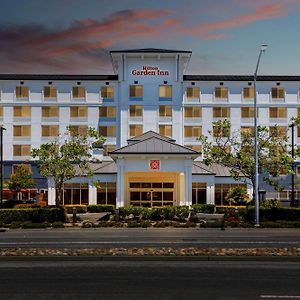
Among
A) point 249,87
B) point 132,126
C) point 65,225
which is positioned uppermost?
point 249,87

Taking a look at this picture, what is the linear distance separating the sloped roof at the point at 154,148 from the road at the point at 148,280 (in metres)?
33.1

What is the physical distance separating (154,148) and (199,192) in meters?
14.7

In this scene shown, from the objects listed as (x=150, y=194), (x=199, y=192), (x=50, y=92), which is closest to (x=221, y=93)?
(x=199, y=192)

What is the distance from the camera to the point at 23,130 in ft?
242

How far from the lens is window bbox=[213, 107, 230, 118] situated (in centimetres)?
7381

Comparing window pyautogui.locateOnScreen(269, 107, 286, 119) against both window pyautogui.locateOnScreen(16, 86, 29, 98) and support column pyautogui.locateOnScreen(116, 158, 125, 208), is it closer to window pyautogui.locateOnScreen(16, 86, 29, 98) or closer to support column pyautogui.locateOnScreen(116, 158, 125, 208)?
support column pyautogui.locateOnScreen(116, 158, 125, 208)

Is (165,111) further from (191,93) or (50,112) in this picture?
(50,112)

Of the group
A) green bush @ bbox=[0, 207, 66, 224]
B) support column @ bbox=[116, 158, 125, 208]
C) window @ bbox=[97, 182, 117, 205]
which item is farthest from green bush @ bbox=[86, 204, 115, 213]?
green bush @ bbox=[0, 207, 66, 224]

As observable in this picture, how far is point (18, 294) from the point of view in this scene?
479 inches

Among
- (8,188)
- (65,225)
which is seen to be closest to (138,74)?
(8,188)

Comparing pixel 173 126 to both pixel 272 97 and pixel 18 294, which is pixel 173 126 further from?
pixel 18 294

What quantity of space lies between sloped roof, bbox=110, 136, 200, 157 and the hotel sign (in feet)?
69.8

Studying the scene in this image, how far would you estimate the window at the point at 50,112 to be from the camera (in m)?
73.6

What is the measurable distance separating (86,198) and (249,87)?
1046 inches
